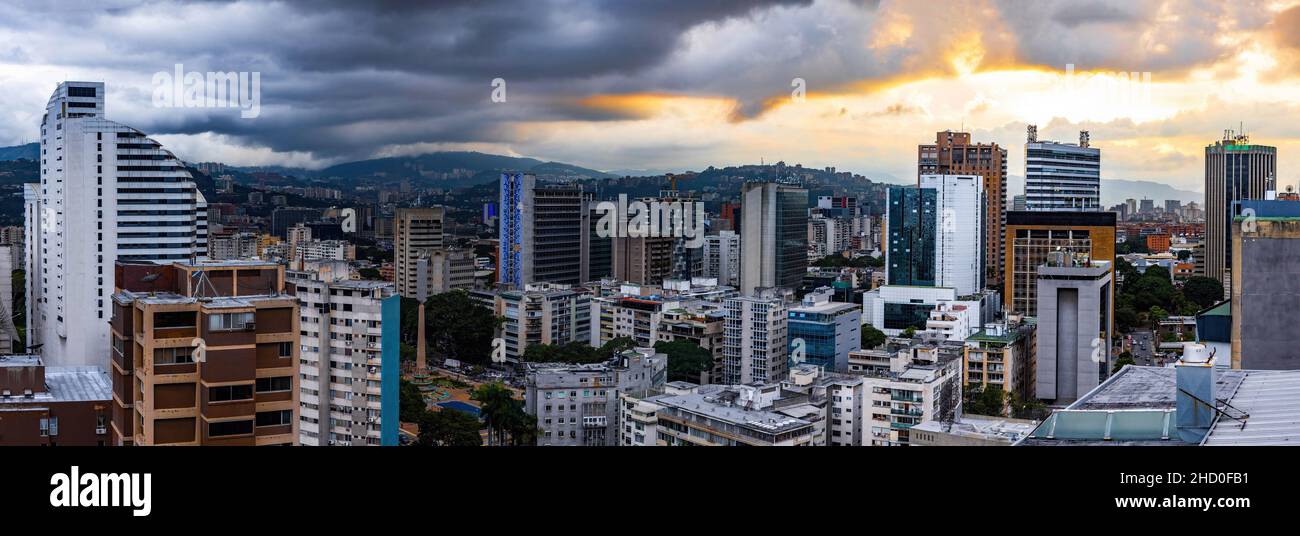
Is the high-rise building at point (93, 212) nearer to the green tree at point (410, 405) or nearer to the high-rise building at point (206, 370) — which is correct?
the green tree at point (410, 405)

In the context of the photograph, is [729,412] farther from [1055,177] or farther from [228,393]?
[1055,177]

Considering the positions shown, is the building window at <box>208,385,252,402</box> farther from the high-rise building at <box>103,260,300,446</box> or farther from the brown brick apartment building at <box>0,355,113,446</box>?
the brown brick apartment building at <box>0,355,113,446</box>

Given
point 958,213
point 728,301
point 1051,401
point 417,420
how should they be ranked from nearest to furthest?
point 417,420, point 1051,401, point 728,301, point 958,213

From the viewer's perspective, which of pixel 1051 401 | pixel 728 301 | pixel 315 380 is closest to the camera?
pixel 315 380

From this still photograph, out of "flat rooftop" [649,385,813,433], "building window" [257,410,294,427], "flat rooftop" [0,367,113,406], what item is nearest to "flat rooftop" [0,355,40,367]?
"flat rooftop" [0,367,113,406]
